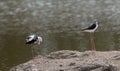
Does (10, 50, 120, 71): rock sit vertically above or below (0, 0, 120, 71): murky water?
above

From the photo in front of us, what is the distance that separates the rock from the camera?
9180 mm

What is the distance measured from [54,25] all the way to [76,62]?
10337 mm

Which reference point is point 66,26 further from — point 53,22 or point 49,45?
point 49,45

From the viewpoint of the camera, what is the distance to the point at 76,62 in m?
10.1

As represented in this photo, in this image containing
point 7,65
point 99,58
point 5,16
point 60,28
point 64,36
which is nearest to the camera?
point 99,58

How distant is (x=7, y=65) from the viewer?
14.6m

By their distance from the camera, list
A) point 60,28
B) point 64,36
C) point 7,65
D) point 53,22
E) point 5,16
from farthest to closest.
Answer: point 5,16 < point 53,22 < point 60,28 < point 64,36 < point 7,65

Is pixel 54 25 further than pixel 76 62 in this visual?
Yes

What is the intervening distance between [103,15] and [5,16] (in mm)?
5943

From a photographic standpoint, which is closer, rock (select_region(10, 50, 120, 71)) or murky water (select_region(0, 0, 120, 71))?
rock (select_region(10, 50, 120, 71))

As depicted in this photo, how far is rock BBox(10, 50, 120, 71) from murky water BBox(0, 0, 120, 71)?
11.3 ft

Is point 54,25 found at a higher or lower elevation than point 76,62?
lower

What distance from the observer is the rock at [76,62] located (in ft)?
30.1

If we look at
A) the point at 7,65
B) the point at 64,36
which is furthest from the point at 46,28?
the point at 7,65
